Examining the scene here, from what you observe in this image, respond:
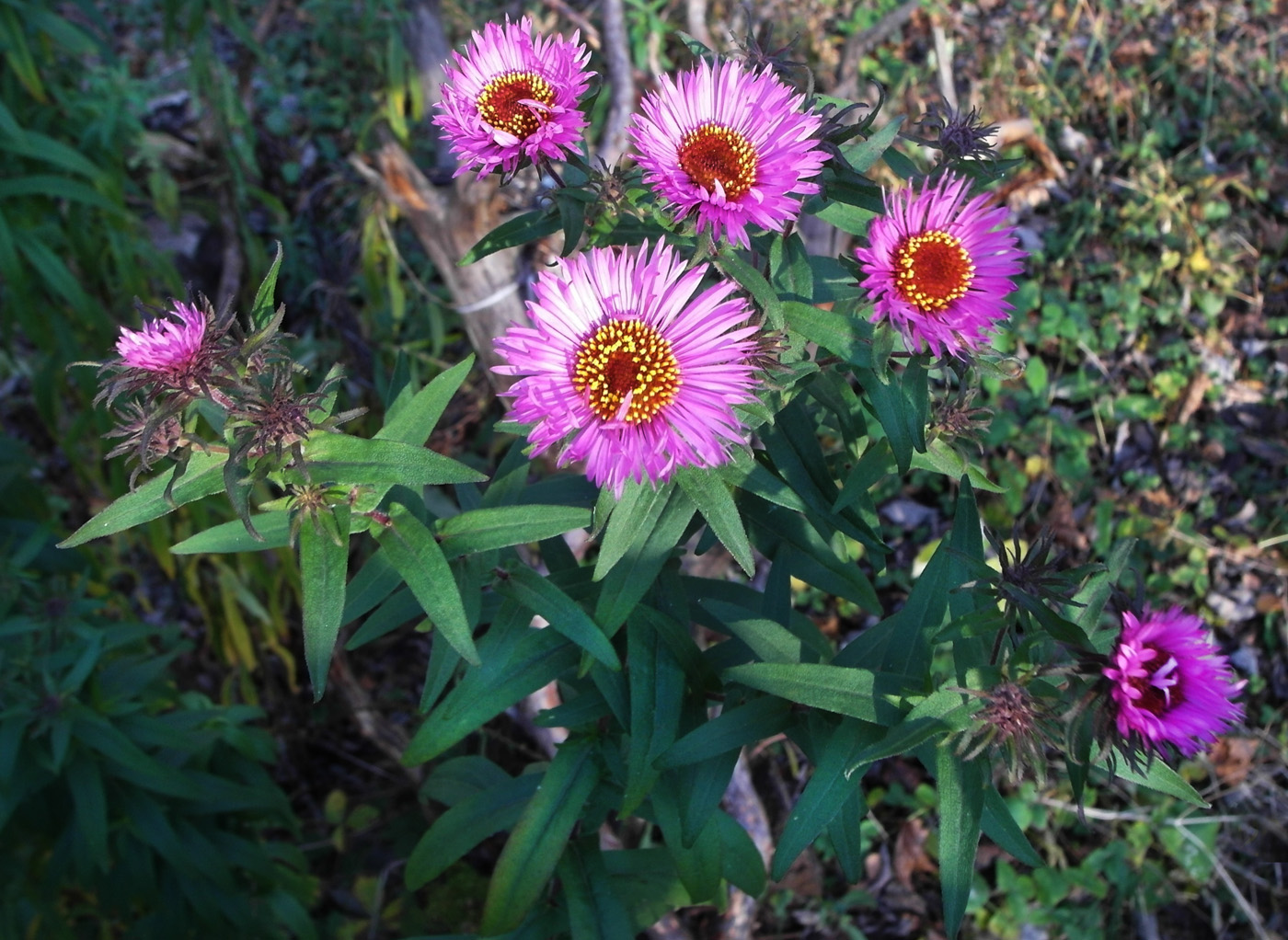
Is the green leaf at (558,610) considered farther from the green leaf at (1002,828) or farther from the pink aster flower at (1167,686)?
the pink aster flower at (1167,686)

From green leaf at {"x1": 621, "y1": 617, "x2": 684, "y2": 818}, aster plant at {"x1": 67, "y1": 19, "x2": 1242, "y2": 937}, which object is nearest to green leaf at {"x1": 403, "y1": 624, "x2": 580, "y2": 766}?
aster plant at {"x1": 67, "y1": 19, "x2": 1242, "y2": 937}

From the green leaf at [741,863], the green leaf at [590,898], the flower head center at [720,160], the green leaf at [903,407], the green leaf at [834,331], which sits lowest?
the green leaf at [590,898]

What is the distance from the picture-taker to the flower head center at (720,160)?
3.99ft

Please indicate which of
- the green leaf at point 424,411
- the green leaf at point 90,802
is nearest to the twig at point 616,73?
the green leaf at point 424,411

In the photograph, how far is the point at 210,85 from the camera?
3312mm

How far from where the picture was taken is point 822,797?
1289 mm

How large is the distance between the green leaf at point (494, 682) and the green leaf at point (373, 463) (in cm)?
38

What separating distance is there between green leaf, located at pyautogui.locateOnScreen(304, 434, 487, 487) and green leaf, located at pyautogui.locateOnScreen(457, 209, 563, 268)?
0.32 meters

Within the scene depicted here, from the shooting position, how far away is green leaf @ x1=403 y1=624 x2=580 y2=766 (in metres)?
1.46

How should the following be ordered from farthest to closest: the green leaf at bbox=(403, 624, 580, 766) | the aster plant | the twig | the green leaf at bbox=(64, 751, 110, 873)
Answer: the twig, the green leaf at bbox=(64, 751, 110, 873), the green leaf at bbox=(403, 624, 580, 766), the aster plant

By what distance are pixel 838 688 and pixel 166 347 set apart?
92 centimetres

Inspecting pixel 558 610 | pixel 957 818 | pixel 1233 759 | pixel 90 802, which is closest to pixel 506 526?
pixel 558 610

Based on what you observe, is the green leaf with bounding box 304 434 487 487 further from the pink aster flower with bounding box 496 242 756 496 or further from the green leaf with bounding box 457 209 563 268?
the green leaf with bounding box 457 209 563 268

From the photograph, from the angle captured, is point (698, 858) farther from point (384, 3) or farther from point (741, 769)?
point (384, 3)
